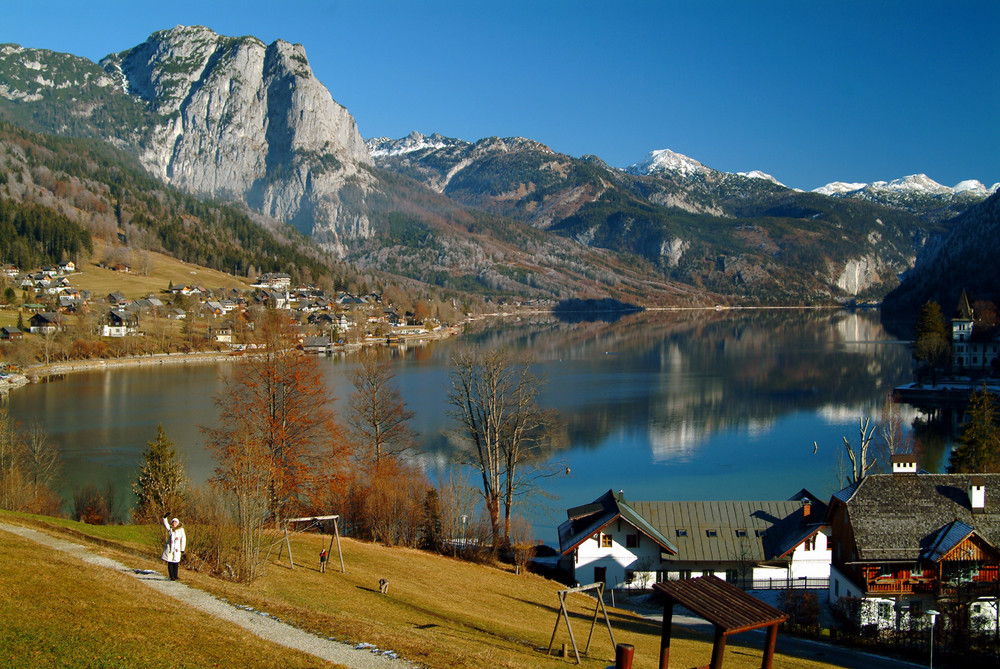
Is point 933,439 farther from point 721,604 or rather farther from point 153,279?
point 153,279

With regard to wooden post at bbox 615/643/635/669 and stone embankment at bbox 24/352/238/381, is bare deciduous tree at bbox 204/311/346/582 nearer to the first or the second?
wooden post at bbox 615/643/635/669

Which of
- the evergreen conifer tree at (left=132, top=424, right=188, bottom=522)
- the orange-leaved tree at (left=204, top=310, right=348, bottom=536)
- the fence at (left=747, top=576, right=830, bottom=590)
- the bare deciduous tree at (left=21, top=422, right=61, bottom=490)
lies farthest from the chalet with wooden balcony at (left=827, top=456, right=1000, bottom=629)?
the bare deciduous tree at (left=21, top=422, right=61, bottom=490)

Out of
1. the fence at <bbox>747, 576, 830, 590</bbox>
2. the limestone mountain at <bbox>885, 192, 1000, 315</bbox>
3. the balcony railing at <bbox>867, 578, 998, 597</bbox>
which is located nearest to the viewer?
the balcony railing at <bbox>867, 578, 998, 597</bbox>

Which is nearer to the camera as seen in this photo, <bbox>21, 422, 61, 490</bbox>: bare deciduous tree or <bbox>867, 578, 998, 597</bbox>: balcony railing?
<bbox>867, 578, 998, 597</bbox>: balcony railing

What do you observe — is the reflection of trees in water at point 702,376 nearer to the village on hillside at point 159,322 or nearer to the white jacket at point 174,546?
the village on hillside at point 159,322

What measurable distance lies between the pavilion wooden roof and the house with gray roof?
1215 cm

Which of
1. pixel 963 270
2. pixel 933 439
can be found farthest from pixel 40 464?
pixel 963 270

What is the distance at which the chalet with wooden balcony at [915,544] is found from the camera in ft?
52.0

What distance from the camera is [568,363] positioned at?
6831 cm

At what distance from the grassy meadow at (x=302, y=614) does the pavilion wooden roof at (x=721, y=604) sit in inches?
88.2

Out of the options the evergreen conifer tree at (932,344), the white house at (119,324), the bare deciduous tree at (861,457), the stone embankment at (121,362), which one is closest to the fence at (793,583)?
the bare deciduous tree at (861,457)

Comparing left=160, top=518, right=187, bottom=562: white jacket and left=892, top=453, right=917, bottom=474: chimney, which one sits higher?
left=160, top=518, right=187, bottom=562: white jacket

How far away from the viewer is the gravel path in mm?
7570

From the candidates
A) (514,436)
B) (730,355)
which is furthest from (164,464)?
(730,355)
